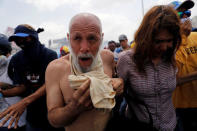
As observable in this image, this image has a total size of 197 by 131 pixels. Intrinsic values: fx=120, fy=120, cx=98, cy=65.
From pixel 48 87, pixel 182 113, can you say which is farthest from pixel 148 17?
pixel 182 113

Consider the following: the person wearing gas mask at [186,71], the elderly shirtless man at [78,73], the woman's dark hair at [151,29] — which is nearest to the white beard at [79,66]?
the elderly shirtless man at [78,73]

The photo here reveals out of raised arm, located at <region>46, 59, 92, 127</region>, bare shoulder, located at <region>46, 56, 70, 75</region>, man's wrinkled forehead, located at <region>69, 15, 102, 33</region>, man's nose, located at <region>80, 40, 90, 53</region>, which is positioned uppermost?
man's wrinkled forehead, located at <region>69, 15, 102, 33</region>

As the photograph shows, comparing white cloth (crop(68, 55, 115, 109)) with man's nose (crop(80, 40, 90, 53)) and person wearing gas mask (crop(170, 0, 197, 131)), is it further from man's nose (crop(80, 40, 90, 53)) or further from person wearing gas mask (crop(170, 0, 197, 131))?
person wearing gas mask (crop(170, 0, 197, 131))

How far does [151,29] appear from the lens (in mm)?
1226

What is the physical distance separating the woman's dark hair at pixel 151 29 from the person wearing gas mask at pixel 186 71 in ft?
1.21

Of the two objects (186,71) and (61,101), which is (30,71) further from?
(186,71)

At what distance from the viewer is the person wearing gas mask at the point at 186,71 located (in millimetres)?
1585

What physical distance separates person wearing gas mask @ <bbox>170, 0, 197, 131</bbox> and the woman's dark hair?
37 cm

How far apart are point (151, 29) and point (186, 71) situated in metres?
0.85

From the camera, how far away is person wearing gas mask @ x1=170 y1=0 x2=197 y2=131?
1.58m

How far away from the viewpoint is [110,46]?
6.59m

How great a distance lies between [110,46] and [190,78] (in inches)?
206

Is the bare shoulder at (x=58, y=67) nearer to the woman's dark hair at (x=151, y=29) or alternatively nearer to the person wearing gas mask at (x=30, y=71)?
the person wearing gas mask at (x=30, y=71)

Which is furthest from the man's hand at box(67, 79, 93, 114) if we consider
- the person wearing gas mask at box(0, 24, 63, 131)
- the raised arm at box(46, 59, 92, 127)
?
the person wearing gas mask at box(0, 24, 63, 131)
